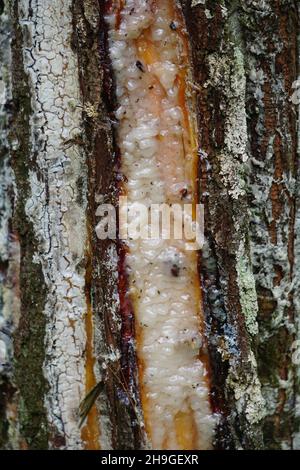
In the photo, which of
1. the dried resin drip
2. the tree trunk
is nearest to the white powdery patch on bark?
the tree trunk

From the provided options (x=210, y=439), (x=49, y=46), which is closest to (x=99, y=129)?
(x=49, y=46)

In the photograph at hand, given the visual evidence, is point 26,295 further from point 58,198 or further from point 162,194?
point 162,194

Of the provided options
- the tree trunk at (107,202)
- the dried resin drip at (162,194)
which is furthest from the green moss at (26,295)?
the dried resin drip at (162,194)

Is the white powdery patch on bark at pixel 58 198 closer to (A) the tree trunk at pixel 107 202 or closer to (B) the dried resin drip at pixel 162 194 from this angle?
(A) the tree trunk at pixel 107 202

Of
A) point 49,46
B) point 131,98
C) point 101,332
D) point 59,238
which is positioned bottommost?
point 101,332

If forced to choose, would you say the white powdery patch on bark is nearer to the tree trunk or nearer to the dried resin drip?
the tree trunk

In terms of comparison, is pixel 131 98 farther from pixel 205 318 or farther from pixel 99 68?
pixel 205 318
